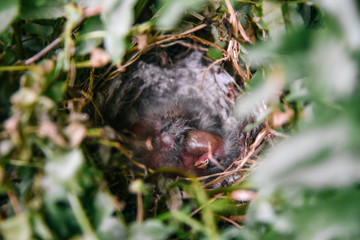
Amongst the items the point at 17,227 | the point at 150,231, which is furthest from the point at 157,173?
the point at 17,227

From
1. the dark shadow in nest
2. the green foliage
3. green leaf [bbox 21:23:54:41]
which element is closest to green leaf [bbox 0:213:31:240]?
the green foliage

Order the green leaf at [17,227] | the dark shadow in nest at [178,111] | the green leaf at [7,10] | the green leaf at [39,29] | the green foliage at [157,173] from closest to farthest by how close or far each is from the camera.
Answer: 1. the green foliage at [157,173]
2. the green leaf at [17,227]
3. the green leaf at [7,10]
4. the green leaf at [39,29]
5. the dark shadow in nest at [178,111]

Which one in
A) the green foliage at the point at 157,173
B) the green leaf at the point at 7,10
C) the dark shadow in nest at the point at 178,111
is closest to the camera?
the green foliage at the point at 157,173

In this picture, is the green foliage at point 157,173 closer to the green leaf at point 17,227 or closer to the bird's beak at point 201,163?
the green leaf at point 17,227

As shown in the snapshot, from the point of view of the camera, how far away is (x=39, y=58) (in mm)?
783

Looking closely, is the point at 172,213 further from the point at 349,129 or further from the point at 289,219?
the point at 349,129

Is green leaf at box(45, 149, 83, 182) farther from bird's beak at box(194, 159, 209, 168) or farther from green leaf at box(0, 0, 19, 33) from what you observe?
bird's beak at box(194, 159, 209, 168)

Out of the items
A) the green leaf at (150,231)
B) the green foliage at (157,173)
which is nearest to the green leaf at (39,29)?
the green foliage at (157,173)

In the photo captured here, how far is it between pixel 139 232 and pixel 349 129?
40cm

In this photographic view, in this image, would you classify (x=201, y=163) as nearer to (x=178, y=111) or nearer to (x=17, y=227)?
(x=178, y=111)

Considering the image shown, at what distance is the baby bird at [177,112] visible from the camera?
1.31 metres

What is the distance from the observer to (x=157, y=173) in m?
0.81

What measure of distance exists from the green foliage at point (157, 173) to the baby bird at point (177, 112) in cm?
38

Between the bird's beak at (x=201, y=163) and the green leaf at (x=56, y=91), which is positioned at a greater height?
the green leaf at (x=56, y=91)
